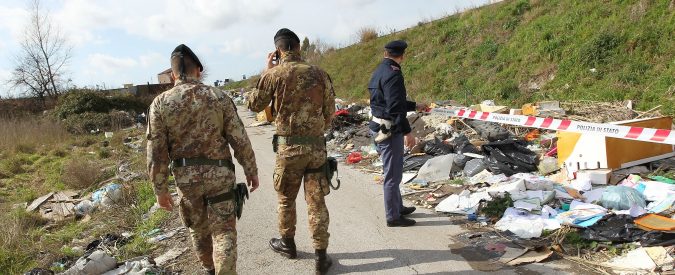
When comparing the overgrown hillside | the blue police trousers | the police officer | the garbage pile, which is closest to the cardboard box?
the garbage pile

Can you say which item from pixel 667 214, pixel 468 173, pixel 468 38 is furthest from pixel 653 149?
pixel 468 38

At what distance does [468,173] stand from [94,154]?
477 inches

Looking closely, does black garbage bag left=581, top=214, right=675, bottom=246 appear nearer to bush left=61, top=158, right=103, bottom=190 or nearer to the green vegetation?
the green vegetation

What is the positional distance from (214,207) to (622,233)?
137 inches

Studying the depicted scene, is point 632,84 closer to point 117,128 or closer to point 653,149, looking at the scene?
point 653,149

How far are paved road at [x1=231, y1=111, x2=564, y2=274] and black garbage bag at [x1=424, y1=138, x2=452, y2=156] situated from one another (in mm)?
1889

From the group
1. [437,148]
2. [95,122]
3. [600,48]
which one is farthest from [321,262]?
[95,122]

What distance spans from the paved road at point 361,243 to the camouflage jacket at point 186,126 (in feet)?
4.84

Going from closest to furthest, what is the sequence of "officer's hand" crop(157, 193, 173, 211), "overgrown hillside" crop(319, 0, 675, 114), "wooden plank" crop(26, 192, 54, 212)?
"officer's hand" crop(157, 193, 173, 211) < "wooden plank" crop(26, 192, 54, 212) < "overgrown hillside" crop(319, 0, 675, 114)

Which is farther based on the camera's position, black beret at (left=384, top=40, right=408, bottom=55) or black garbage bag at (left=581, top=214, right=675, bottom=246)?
black beret at (left=384, top=40, right=408, bottom=55)

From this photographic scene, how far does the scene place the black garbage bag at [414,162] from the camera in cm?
740

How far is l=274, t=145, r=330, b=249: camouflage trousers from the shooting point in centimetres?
379

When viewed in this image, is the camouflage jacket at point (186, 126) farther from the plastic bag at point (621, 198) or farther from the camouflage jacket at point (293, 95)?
the plastic bag at point (621, 198)

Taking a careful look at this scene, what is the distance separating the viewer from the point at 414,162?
7.50m
